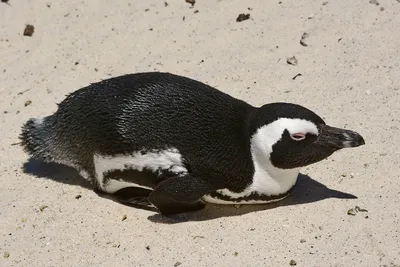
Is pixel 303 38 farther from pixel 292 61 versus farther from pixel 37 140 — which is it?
pixel 37 140

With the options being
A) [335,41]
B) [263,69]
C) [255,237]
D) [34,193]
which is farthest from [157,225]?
[335,41]

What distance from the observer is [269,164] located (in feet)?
10.6

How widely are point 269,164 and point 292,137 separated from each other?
177 mm

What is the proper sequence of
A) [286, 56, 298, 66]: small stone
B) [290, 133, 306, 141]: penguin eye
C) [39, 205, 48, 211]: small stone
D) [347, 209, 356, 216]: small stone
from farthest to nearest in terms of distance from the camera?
[286, 56, 298, 66]: small stone
[39, 205, 48, 211]: small stone
[347, 209, 356, 216]: small stone
[290, 133, 306, 141]: penguin eye

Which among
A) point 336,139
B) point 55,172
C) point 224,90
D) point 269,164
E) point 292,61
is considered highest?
point 336,139

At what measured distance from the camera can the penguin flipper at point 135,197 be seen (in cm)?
349

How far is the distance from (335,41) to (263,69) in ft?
1.87

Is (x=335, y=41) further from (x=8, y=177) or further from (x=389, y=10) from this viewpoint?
(x=8, y=177)

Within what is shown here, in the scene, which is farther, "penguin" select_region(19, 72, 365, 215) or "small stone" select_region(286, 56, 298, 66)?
"small stone" select_region(286, 56, 298, 66)

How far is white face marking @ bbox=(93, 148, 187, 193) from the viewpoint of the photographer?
321 centimetres

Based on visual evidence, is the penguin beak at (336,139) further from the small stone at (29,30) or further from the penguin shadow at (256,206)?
the small stone at (29,30)

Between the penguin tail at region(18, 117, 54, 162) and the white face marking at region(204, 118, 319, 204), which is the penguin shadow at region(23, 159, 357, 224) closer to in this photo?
the white face marking at region(204, 118, 319, 204)

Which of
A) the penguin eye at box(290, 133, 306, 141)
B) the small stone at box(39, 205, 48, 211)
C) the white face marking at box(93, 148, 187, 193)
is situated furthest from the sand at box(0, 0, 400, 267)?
the penguin eye at box(290, 133, 306, 141)

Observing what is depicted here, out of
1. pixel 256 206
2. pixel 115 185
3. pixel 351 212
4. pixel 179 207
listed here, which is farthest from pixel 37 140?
pixel 351 212
